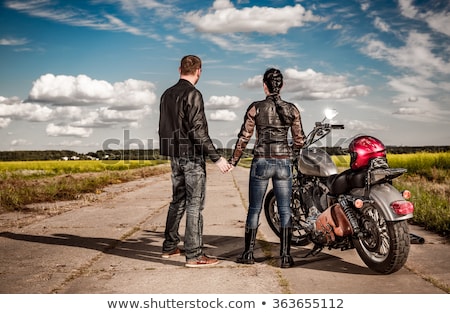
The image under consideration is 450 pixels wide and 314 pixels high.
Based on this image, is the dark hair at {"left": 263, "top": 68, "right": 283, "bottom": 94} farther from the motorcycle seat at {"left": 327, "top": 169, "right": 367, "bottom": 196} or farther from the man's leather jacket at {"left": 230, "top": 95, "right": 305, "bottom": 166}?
the motorcycle seat at {"left": 327, "top": 169, "right": 367, "bottom": 196}

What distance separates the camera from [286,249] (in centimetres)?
525

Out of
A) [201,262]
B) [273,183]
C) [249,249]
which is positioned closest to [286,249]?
[249,249]

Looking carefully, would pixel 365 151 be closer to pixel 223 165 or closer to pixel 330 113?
pixel 330 113

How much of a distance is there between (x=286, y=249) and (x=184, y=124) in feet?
5.51

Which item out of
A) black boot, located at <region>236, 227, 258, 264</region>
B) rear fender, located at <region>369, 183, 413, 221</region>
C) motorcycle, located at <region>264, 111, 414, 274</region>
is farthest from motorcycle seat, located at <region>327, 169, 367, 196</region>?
black boot, located at <region>236, 227, 258, 264</region>

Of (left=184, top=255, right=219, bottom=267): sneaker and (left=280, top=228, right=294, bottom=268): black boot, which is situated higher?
(left=280, top=228, right=294, bottom=268): black boot

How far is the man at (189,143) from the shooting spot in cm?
516

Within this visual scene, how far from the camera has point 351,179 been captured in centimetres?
503

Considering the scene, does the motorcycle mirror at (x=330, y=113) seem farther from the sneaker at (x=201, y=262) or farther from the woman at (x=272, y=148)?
the sneaker at (x=201, y=262)

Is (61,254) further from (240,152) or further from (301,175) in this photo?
(301,175)

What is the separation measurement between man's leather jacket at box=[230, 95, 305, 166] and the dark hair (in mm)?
72

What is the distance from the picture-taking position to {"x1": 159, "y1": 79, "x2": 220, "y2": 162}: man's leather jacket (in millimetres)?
5148
